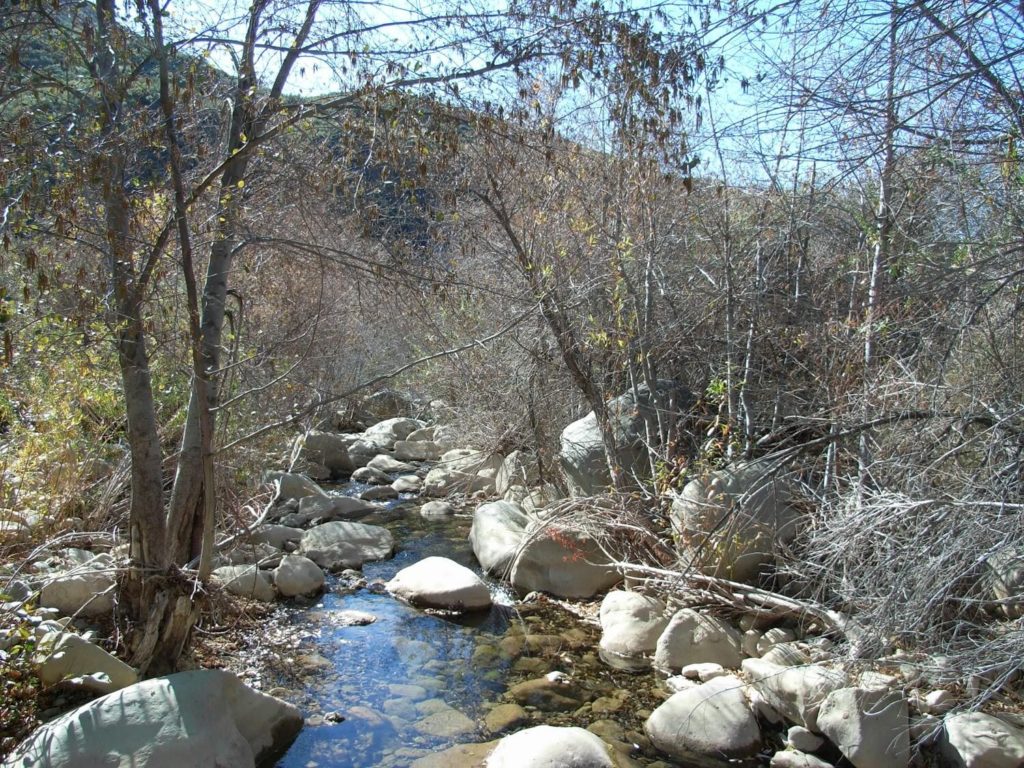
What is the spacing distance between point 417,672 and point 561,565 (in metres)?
2.09

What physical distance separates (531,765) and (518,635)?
2.40 meters

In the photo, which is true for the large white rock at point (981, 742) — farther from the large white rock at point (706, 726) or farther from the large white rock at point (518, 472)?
the large white rock at point (518, 472)

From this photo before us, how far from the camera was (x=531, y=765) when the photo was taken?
470cm

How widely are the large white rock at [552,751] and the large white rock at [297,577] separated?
3.41 metres

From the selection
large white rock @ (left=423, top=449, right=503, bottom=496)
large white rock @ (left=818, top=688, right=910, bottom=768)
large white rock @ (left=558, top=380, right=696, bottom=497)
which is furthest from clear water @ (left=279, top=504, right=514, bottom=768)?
large white rock @ (left=423, top=449, right=503, bottom=496)

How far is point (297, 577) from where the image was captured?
7969 millimetres

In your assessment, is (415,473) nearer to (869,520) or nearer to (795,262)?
(795,262)

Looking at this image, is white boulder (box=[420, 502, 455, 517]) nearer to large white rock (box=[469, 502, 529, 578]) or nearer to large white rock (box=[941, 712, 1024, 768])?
large white rock (box=[469, 502, 529, 578])

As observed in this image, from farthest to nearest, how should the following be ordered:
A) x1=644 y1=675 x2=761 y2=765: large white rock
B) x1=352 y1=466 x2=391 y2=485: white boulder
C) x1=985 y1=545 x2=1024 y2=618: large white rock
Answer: x1=352 y1=466 x2=391 y2=485: white boulder
x1=644 y1=675 x2=761 y2=765: large white rock
x1=985 y1=545 x2=1024 y2=618: large white rock

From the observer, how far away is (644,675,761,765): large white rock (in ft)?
16.9

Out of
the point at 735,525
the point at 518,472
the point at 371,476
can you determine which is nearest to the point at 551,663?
the point at 735,525

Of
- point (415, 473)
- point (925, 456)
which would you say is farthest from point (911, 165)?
point (415, 473)

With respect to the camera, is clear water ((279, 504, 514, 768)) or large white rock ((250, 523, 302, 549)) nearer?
clear water ((279, 504, 514, 768))

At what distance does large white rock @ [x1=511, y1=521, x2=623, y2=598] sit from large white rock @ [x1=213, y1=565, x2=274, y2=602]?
7.43 ft
